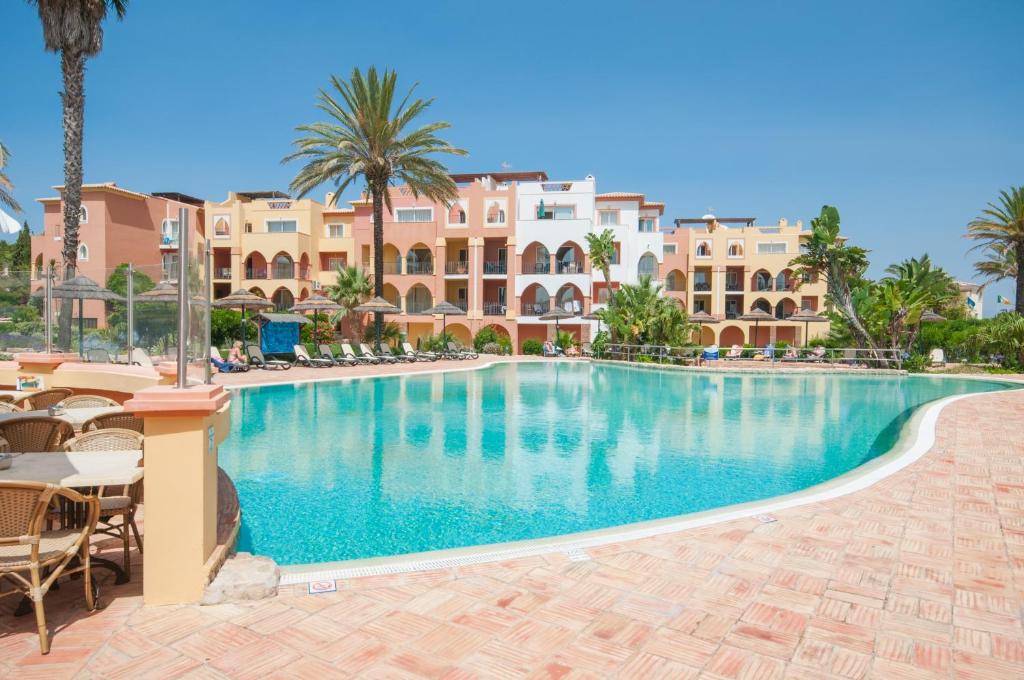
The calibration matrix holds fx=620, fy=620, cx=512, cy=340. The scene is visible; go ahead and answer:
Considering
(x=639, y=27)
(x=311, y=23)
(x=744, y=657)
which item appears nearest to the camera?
(x=744, y=657)

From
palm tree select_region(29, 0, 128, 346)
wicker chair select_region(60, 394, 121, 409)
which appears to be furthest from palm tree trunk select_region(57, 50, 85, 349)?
wicker chair select_region(60, 394, 121, 409)

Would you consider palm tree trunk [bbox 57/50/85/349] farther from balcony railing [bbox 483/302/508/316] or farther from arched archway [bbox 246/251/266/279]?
arched archway [bbox 246/251/266/279]

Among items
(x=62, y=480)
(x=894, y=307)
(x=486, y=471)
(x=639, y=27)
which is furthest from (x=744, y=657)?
(x=894, y=307)

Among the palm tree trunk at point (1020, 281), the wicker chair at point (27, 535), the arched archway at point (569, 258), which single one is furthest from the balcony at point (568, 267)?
the wicker chair at point (27, 535)

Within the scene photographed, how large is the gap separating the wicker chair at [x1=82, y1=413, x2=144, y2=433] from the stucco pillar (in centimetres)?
208

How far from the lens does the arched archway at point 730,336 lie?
4406 centimetres

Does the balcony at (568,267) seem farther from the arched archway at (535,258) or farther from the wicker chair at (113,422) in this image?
the wicker chair at (113,422)

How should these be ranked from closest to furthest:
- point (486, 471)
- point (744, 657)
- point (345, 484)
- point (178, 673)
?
point (178, 673) < point (744, 657) < point (345, 484) < point (486, 471)

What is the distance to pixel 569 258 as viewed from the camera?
135 feet

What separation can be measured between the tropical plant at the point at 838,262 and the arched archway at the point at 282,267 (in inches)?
1243

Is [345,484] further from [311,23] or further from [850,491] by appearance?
[311,23]

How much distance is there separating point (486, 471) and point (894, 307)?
2349 cm

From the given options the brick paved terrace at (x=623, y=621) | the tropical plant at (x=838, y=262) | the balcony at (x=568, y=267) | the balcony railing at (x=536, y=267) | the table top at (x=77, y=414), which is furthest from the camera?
the balcony railing at (x=536, y=267)

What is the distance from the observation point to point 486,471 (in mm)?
8773
